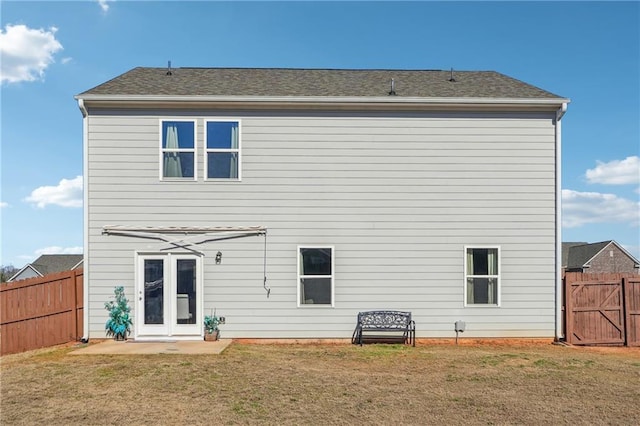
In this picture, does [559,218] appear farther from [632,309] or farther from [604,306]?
[632,309]

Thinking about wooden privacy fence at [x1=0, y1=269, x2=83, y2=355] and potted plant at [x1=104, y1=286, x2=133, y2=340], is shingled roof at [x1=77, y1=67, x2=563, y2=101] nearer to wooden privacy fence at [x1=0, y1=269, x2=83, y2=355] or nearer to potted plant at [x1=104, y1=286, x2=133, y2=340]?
wooden privacy fence at [x1=0, y1=269, x2=83, y2=355]

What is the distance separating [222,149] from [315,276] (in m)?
3.77

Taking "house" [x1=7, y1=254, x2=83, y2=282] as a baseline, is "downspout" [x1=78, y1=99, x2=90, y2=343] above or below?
above

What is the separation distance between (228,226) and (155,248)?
5.83 feet

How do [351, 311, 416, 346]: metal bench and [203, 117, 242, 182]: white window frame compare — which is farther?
[203, 117, 242, 182]: white window frame

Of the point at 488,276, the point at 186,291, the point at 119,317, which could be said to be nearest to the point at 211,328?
the point at 186,291

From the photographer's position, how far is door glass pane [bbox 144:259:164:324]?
10.1m

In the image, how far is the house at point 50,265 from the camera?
3781 centimetres

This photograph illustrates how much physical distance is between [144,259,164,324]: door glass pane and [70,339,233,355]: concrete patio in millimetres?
598

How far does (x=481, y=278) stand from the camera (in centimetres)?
1036

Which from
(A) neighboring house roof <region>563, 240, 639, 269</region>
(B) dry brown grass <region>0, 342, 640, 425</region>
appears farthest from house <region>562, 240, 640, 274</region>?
(B) dry brown grass <region>0, 342, 640, 425</region>

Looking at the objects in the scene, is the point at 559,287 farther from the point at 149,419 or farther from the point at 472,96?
the point at 149,419

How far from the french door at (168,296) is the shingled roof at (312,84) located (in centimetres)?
398

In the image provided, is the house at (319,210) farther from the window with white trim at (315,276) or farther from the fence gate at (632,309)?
the fence gate at (632,309)
